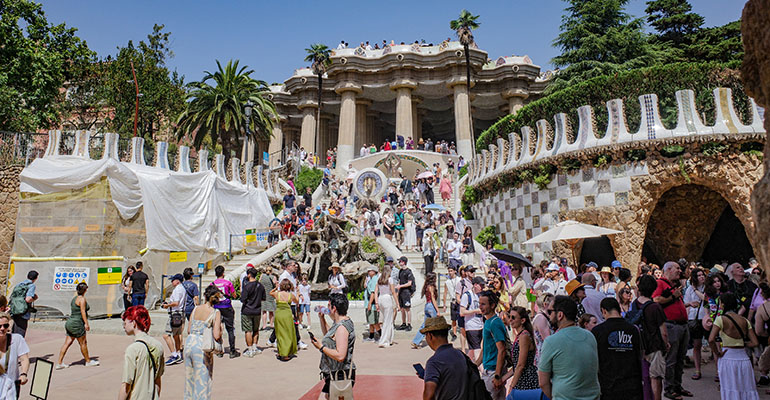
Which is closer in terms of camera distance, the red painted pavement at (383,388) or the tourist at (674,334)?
the tourist at (674,334)

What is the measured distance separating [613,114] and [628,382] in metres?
13.2

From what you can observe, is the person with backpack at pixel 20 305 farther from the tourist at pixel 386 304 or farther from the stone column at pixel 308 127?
the stone column at pixel 308 127

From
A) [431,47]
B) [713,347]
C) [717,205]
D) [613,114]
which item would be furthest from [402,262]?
[431,47]

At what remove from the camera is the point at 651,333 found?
509 centimetres

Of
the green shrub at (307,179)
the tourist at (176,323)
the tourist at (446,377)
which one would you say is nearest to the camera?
the tourist at (446,377)

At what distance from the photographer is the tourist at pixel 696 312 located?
698 centimetres

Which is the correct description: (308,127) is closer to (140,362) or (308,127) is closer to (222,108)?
(222,108)

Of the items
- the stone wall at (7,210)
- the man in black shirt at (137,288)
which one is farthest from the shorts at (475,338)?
the stone wall at (7,210)

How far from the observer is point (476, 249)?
17.0 meters

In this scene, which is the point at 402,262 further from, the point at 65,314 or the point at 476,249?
the point at 65,314

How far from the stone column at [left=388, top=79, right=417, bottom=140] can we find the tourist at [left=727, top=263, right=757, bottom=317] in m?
32.0

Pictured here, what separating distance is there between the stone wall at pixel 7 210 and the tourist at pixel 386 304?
1442cm

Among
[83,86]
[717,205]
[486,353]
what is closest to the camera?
[486,353]

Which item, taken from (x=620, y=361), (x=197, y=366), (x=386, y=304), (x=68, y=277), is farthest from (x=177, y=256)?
(x=620, y=361)
